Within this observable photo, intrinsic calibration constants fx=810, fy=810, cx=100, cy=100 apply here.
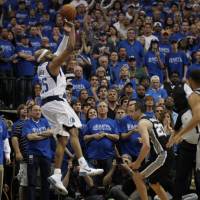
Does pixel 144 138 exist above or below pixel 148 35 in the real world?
below

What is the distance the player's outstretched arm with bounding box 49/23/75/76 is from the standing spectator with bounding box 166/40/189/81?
8265 millimetres

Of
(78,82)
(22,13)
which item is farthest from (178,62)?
(22,13)

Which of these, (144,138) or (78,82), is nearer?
(144,138)

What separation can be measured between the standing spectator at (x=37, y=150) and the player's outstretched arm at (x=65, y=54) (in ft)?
10.8

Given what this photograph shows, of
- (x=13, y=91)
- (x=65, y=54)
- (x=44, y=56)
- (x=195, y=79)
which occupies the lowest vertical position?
(x=13, y=91)

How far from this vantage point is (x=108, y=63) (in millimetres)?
19391

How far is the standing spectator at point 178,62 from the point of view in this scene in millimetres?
20328

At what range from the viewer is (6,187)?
16.6m

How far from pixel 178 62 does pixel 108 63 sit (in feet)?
6.59

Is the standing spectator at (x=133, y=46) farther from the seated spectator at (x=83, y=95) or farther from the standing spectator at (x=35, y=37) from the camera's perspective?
the seated spectator at (x=83, y=95)

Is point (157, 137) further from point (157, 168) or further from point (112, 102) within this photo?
point (112, 102)

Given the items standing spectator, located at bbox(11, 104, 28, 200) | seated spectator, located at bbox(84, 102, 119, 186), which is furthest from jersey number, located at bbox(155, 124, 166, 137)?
standing spectator, located at bbox(11, 104, 28, 200)

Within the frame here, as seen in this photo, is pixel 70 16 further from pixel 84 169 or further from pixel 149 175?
pixel 149 175

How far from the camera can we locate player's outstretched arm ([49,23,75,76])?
477 inches
